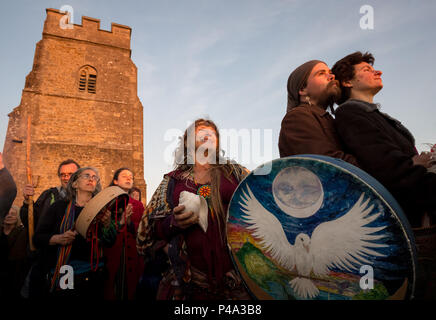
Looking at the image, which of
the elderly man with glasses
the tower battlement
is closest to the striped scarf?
the elderly man with glasses

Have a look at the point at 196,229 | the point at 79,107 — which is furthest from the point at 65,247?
the point at 79,107

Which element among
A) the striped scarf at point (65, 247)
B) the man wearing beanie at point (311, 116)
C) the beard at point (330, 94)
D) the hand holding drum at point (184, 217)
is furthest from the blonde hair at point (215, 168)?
the striped scarf at point (65, 247)

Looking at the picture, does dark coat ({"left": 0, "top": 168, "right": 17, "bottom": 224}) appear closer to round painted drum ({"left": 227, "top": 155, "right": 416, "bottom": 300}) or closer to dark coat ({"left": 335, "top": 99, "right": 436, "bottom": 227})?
round painted drum ({"left": 227, "top": 155, "right": 416, "bottom": 300})

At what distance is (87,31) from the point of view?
16234 mm

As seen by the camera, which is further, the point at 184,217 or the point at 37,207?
the point at 37,207

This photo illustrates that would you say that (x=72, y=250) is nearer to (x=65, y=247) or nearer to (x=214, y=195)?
(x=65, y=247)

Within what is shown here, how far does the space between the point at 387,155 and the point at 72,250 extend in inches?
99.8

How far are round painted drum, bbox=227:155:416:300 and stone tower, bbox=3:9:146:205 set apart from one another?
13.9 m

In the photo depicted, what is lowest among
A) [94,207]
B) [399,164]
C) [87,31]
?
[94,207]

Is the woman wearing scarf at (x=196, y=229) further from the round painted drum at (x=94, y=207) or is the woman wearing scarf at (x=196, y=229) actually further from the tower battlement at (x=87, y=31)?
the tower battlement at (x=87, y=31)

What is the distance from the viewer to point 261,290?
1.27 meters
